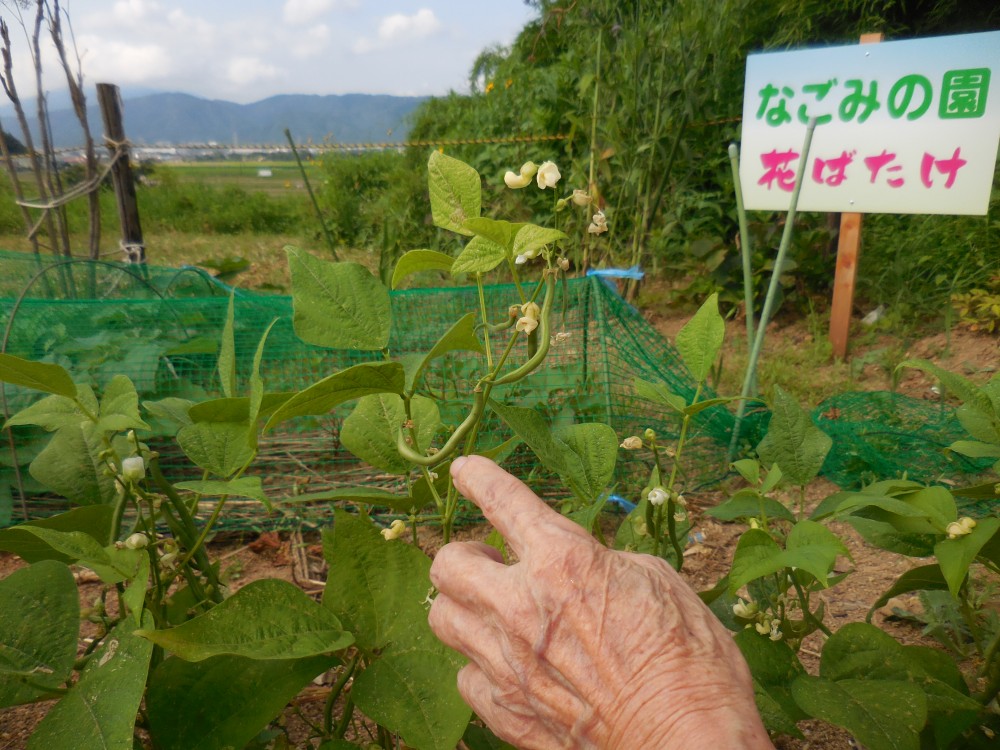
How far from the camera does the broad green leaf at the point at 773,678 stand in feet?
1.97

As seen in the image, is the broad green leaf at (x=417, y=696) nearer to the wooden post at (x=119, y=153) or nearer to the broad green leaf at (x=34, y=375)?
the broad green leaf at (x=34, y=375)

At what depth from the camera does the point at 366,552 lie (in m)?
0.57

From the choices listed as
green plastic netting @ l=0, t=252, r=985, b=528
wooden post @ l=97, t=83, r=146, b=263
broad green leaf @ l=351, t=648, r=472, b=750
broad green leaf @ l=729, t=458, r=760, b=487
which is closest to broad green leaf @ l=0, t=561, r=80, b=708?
broad green leaf @ l=351, t=648, r=472, b=750

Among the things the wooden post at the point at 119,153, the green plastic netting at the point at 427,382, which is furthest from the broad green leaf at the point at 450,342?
the wooden post at the point at 119,153

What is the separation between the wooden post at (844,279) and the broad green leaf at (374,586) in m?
2.63

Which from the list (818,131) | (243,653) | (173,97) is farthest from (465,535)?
(173,97)

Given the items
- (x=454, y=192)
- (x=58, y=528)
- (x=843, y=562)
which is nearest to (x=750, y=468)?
(x=454, y=192)

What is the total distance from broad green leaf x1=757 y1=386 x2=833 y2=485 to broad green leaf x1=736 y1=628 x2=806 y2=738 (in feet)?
0.52

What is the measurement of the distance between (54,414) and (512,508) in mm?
414

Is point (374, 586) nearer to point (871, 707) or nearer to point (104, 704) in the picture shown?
point (104, 704)

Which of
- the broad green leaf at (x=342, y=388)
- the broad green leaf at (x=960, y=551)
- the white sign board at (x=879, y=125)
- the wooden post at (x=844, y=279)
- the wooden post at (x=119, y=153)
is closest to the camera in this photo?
the broad green leaf at (x=342, y=388)

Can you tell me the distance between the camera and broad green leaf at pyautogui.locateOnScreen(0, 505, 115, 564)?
56 centimetres

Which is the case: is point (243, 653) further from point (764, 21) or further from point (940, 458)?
point (764, 21)

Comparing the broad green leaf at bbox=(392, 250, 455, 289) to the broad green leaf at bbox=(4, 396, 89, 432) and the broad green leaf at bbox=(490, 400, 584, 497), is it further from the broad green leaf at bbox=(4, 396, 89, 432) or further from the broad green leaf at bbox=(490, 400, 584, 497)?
the broad green leaf at bbox=(4, 396, 89, 432)
